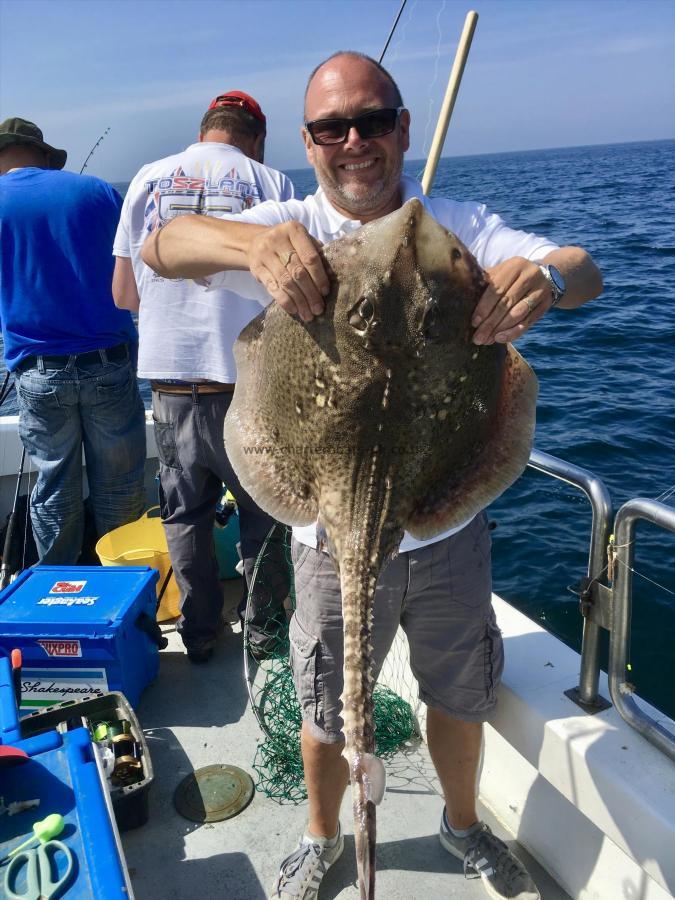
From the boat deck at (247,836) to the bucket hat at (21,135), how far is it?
11.4ft

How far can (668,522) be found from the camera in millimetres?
2156

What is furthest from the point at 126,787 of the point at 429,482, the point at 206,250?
the point at 206,250

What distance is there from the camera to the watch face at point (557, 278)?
1814 mm

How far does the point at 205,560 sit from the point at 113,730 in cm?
99

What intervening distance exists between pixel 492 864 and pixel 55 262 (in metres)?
3.91

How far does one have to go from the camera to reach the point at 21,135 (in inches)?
172

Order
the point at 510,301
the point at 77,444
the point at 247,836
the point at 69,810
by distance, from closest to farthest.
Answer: the point at 510,301 < the point at 69,810 < the point at 247,836 < the point at 77,444

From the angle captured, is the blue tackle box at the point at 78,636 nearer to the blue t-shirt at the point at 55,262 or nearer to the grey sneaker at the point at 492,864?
the blue t-shirt at the point at 55,262

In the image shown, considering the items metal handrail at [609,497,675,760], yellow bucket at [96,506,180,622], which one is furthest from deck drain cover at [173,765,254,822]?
metal handrail at [609,497,675,760]

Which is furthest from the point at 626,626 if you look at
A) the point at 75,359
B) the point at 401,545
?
the point at 75,359

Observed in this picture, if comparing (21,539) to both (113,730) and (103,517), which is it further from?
(113,730)

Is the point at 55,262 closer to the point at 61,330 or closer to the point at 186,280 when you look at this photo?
the point at 61,330

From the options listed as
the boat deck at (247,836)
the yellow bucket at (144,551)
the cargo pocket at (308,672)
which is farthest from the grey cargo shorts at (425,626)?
the yellow bucket at (144,551)

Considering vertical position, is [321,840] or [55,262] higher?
[55,262]
